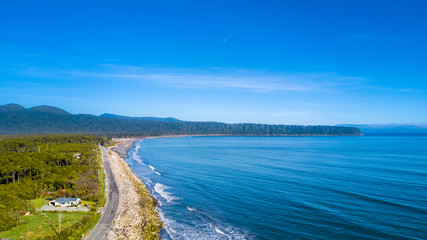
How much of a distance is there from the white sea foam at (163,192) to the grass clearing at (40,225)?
54.8ft

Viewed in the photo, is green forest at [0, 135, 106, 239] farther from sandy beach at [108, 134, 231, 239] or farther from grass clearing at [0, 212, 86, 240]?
sandy beach at [108, 134, 231, 239]

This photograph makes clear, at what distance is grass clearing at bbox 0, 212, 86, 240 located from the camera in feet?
115

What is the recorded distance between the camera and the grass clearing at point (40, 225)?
3509cm

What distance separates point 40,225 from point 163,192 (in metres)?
25.8

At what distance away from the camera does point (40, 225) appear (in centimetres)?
3872

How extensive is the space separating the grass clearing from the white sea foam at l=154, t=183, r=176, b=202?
16.7 m

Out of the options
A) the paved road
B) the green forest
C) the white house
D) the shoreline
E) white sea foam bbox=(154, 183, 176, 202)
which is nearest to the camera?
the paved road

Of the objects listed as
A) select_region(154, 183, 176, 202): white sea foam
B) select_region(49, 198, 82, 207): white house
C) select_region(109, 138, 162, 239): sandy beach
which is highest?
select_region(49, 198, 82, 207): white house

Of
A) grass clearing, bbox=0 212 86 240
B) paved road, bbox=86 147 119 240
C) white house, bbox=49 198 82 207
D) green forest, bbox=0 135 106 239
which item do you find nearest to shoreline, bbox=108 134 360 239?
paved road, bbox=86 147 119 240

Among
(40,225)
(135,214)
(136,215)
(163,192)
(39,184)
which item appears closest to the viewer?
(40,225)

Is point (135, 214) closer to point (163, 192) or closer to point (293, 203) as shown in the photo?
point (163, 192)

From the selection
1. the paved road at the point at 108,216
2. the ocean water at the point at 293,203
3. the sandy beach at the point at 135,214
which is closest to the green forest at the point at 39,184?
the paved road at the point at 108,216

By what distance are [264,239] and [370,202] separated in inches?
1018

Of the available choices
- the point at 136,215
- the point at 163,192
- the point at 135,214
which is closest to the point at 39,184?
the point at 163,192
